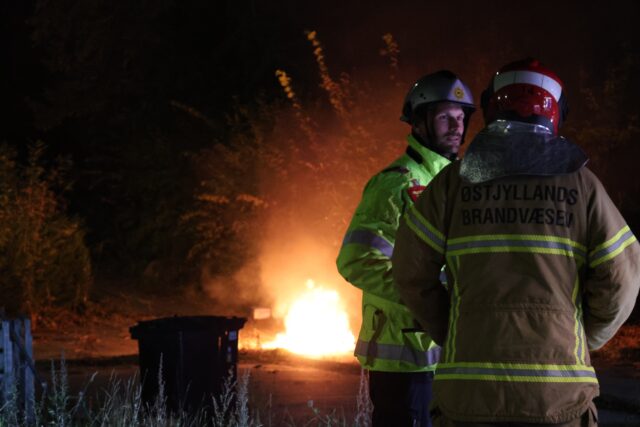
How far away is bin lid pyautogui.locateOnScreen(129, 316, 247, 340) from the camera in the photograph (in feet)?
23.7

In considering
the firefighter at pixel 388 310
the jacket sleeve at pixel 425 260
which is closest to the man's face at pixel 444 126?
the firefighter at pixel 388 310

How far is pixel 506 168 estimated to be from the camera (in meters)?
3.05

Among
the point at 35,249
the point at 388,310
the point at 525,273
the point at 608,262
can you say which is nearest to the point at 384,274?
the point at 388,310

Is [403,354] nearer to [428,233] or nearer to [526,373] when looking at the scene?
[428,233]

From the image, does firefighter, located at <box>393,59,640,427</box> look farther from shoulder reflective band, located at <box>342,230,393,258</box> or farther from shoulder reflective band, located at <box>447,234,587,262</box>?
shoulder reflective band, located at <box>342,230,393,258</box>

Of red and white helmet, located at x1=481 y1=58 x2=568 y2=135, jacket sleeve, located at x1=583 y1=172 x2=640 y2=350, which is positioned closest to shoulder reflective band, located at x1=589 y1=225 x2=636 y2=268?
jacket sleeve, located at x1=583 y1=172 x2=640 y2=350

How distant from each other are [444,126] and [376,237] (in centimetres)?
67

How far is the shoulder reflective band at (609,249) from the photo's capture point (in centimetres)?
300

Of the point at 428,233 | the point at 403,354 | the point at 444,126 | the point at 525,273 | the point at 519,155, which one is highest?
the point at 444,126

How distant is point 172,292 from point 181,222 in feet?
5.31

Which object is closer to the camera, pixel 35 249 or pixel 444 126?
pixel 444 126

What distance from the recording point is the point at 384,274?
4016mm

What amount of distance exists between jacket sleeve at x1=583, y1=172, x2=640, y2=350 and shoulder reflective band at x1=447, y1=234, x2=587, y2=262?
0.06 m

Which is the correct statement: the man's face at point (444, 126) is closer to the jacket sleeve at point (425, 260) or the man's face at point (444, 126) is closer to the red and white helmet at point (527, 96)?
the red and white helmet at point (527, 96)
